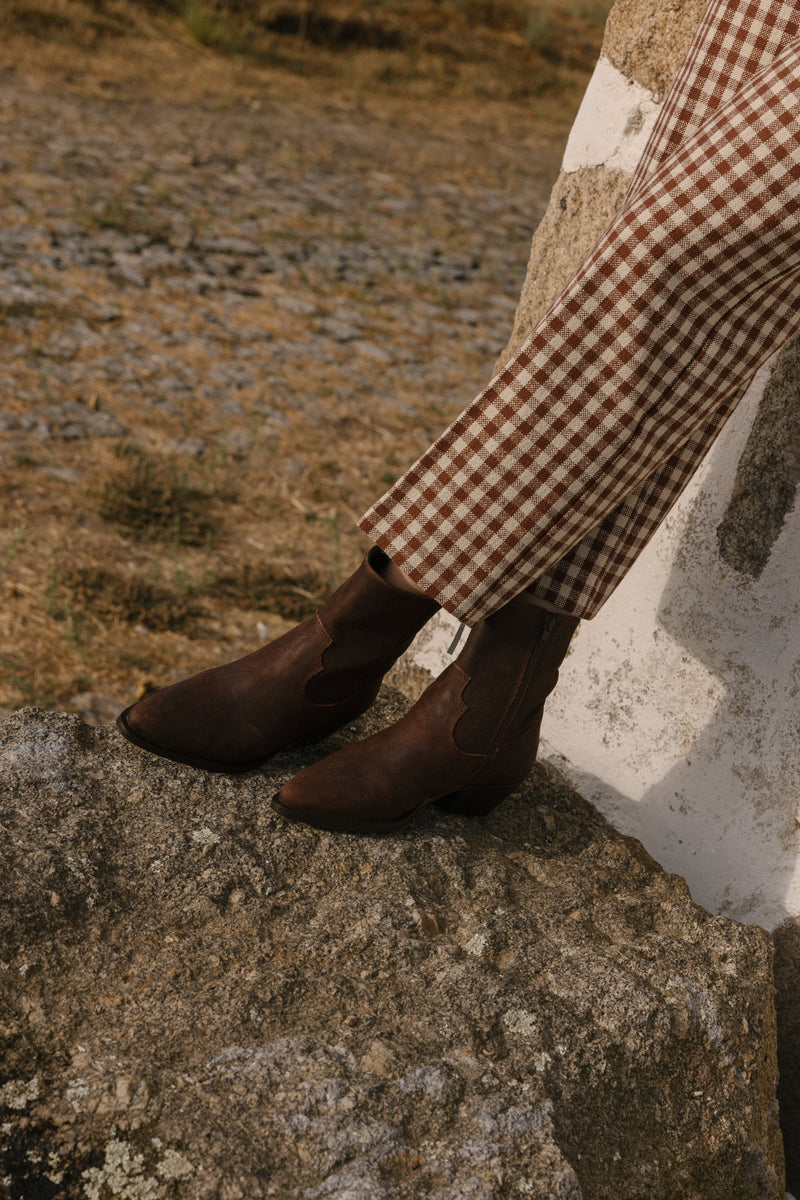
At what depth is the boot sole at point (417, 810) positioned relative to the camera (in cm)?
157

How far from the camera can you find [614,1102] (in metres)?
Result: 1.31

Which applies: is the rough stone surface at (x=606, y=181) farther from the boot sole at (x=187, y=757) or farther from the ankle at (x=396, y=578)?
the boot sole at (x=187, y=757)

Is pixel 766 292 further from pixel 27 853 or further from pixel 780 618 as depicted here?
pixel 27 853

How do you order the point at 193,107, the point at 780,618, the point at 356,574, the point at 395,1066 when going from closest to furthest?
A: the point at 395,1066
the point at 356,574
the point at 780,618
the point at 193,107

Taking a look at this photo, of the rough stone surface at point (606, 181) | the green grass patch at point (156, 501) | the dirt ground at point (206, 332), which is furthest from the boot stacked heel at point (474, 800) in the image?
the green grass patch at point (156, 501)

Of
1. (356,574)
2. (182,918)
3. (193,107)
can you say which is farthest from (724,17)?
(193,107)

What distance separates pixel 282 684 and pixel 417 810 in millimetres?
273

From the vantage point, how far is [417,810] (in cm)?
165

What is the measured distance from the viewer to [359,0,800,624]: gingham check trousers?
1.35 metres

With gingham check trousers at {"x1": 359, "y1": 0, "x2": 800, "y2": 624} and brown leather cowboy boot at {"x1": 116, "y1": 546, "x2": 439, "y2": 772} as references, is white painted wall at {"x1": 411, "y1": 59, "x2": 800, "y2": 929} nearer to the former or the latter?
gingham check trousers at {"x1": 359, "y1": 0, "x2": 800, "y2": 624}

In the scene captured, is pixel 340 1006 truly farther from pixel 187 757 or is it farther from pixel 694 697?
pixel 694 697

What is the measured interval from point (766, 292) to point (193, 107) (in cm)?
666

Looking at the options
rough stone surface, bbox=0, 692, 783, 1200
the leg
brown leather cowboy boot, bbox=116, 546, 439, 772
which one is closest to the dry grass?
brown leather cowboy boot, bbox=116, 546, 439, 772

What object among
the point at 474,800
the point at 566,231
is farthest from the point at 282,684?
the point at 566,231
